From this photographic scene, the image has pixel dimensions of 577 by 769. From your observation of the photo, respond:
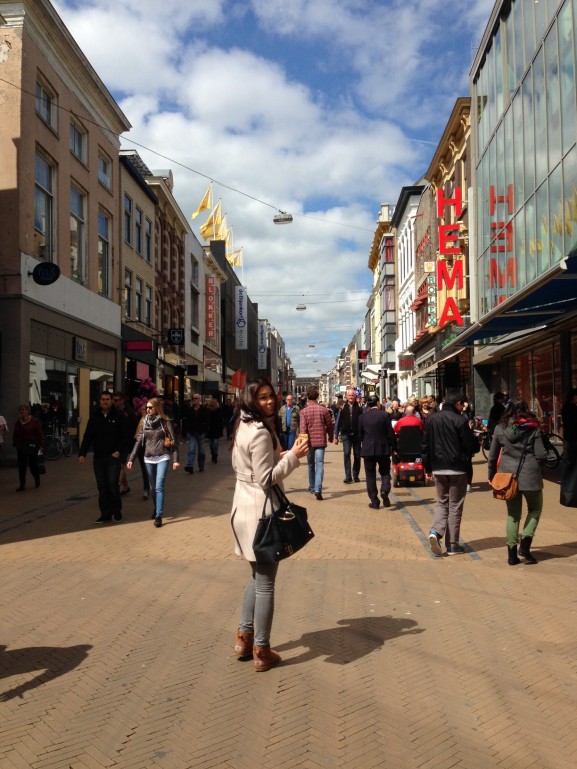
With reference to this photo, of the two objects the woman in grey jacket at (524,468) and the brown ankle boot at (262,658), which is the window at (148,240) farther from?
the brown ankle boot at (262,658)

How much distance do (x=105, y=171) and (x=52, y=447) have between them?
1157 cm

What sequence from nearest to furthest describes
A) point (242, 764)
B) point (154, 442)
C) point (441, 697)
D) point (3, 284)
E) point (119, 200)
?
point (242, 764), point (441, 697), point (154, 442), point (3, 284), point (119, 200)

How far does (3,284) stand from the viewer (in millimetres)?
17719

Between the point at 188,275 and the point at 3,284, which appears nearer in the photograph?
the point at 3,284

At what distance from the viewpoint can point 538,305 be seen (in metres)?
12.2

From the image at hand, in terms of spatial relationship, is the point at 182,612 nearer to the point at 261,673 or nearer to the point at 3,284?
the point at 261,673

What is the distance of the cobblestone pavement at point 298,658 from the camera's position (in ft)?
11.2

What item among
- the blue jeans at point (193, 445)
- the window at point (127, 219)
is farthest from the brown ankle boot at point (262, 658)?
the window at point (127, 219)

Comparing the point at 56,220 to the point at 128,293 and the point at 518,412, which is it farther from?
the point at 518,412

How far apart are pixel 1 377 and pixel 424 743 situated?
1638 centimetres

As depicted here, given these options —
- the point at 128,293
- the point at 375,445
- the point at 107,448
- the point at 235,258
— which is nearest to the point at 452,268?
the point at 128,293

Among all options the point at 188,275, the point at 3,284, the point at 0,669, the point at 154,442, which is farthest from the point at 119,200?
the point at 0,669

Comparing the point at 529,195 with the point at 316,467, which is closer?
the point at 316,467

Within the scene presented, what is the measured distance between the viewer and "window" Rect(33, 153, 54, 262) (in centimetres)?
1919
